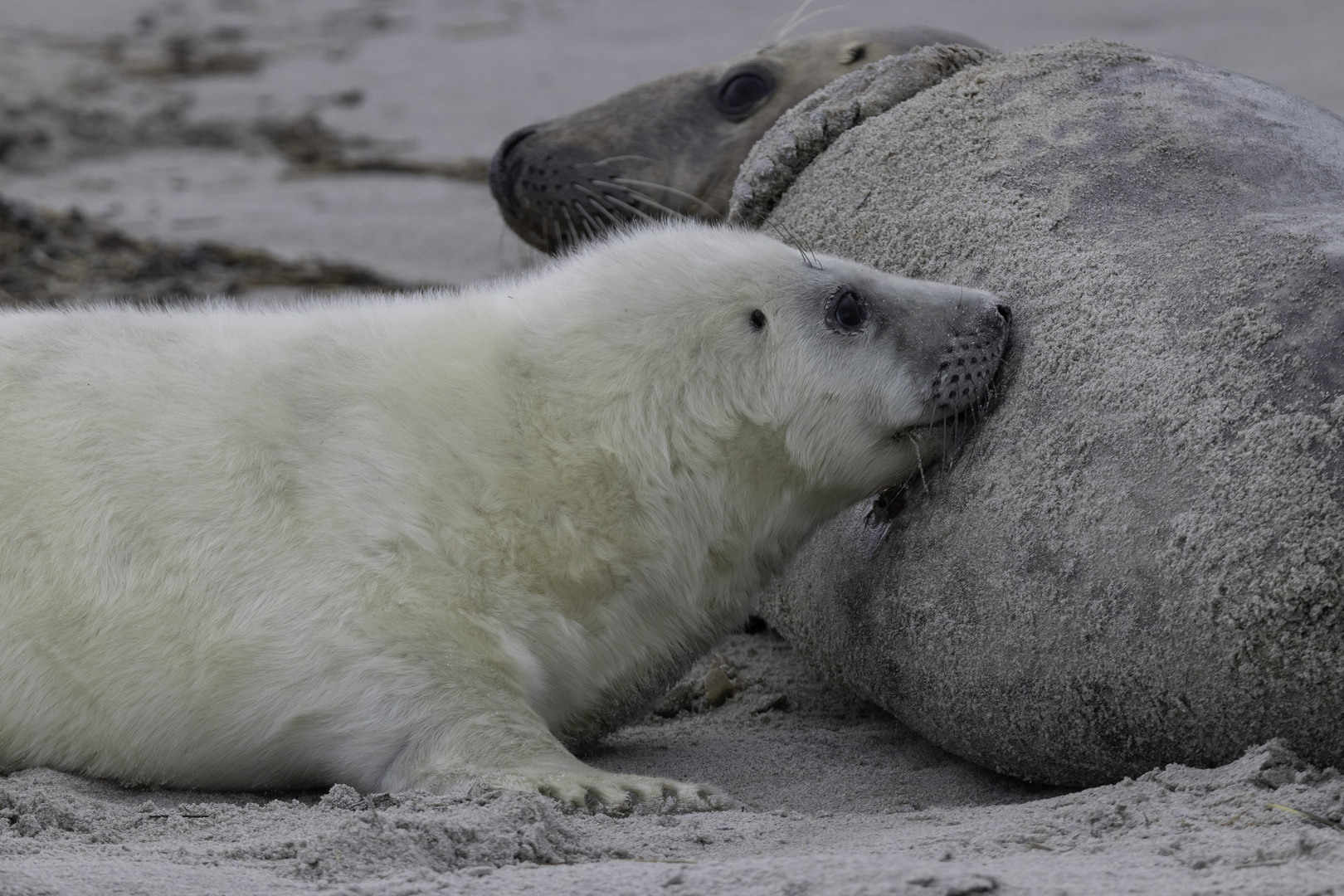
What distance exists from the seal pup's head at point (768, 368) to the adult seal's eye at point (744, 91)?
175 cm

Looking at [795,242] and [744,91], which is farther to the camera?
[744,91]

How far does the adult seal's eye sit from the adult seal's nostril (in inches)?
23.6

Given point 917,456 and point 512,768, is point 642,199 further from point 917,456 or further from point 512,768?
point 512,768

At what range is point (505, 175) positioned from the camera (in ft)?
14.9

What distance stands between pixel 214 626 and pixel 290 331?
60cm

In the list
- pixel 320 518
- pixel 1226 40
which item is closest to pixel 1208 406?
pixel 320 518

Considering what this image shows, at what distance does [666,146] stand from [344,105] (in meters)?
4.42

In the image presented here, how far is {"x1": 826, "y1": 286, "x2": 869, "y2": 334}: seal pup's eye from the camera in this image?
286 cm

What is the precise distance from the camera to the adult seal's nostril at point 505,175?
4539 mm

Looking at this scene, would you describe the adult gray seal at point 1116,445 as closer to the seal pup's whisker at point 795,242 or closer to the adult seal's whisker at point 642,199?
the seal pup's whisker at point 795,242

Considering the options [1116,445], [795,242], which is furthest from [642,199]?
[1116,445]

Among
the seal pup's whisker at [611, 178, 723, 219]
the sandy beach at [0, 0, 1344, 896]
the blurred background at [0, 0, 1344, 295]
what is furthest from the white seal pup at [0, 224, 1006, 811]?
the blurred background at [0, 0, 1344, 295]

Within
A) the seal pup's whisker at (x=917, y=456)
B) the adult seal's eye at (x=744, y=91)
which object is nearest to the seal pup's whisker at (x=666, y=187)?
the adult seal's eye at (x=744, y=91)

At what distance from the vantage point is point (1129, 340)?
2531 millimetres
